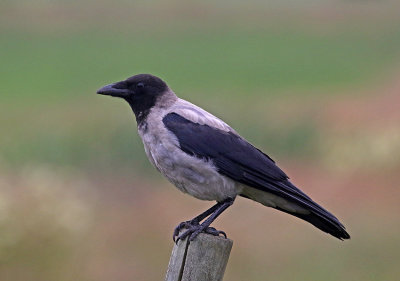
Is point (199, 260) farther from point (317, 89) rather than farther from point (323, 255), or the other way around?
point (317, 89)

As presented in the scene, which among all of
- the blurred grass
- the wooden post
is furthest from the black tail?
the blurred grass

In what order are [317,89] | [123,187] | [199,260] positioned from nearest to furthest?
[199,260] → [123,187] → [317,89]

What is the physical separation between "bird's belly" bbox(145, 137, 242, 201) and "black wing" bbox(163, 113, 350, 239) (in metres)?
0.04

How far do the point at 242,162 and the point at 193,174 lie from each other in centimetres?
27

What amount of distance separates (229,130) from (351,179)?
25.6ft

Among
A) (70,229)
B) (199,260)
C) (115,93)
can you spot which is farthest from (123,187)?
(199,260)

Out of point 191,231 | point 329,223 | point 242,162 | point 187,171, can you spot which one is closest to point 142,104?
point 187,171

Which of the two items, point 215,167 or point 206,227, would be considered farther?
point 215,167

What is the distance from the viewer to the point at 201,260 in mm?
4727

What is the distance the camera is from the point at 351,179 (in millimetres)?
13266

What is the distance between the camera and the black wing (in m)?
5.47

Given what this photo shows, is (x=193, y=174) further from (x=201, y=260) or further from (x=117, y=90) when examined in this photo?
(x=201, y=260)

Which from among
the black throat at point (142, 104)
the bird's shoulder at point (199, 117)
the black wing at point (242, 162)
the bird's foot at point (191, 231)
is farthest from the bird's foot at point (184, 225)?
the black throat at point (142, 104)

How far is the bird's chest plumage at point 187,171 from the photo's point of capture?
5531 millimetres
